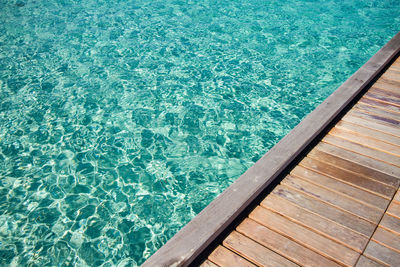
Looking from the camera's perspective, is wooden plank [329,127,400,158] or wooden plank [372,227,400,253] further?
wooden plank [329,127,400,158]

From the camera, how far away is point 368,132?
3.50m

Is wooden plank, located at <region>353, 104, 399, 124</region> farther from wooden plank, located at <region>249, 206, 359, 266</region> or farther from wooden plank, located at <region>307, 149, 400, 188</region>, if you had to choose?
wooden plank, located at <region>249, 206, 359, 266</region>

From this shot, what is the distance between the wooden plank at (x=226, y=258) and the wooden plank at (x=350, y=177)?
4.29ft

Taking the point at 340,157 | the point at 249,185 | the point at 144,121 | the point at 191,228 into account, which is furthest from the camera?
the point at 144,121

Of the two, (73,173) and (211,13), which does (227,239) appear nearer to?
(73,173)

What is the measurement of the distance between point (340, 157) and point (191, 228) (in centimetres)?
191

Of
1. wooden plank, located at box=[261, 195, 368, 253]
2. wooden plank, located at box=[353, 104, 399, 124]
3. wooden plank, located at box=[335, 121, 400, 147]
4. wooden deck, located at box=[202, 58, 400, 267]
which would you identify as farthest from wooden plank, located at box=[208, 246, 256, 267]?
wooden plank, located at box=[353, 104, 399, 124]

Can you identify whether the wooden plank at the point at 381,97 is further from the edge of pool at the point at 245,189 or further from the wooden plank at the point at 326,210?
the wooden plank at the point at 326,210

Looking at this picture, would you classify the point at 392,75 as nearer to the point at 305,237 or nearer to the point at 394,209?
the point at 394,209

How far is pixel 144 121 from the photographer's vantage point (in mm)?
5656

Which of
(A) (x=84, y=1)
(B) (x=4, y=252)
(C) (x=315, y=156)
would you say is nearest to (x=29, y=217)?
(B) (x=4, y=252)

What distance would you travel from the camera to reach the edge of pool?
2.18 meters

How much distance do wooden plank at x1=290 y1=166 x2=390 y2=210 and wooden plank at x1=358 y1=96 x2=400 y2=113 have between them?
1.68 meters

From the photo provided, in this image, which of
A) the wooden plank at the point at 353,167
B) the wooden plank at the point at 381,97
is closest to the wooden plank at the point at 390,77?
the wooden plank at the point at 381,97
